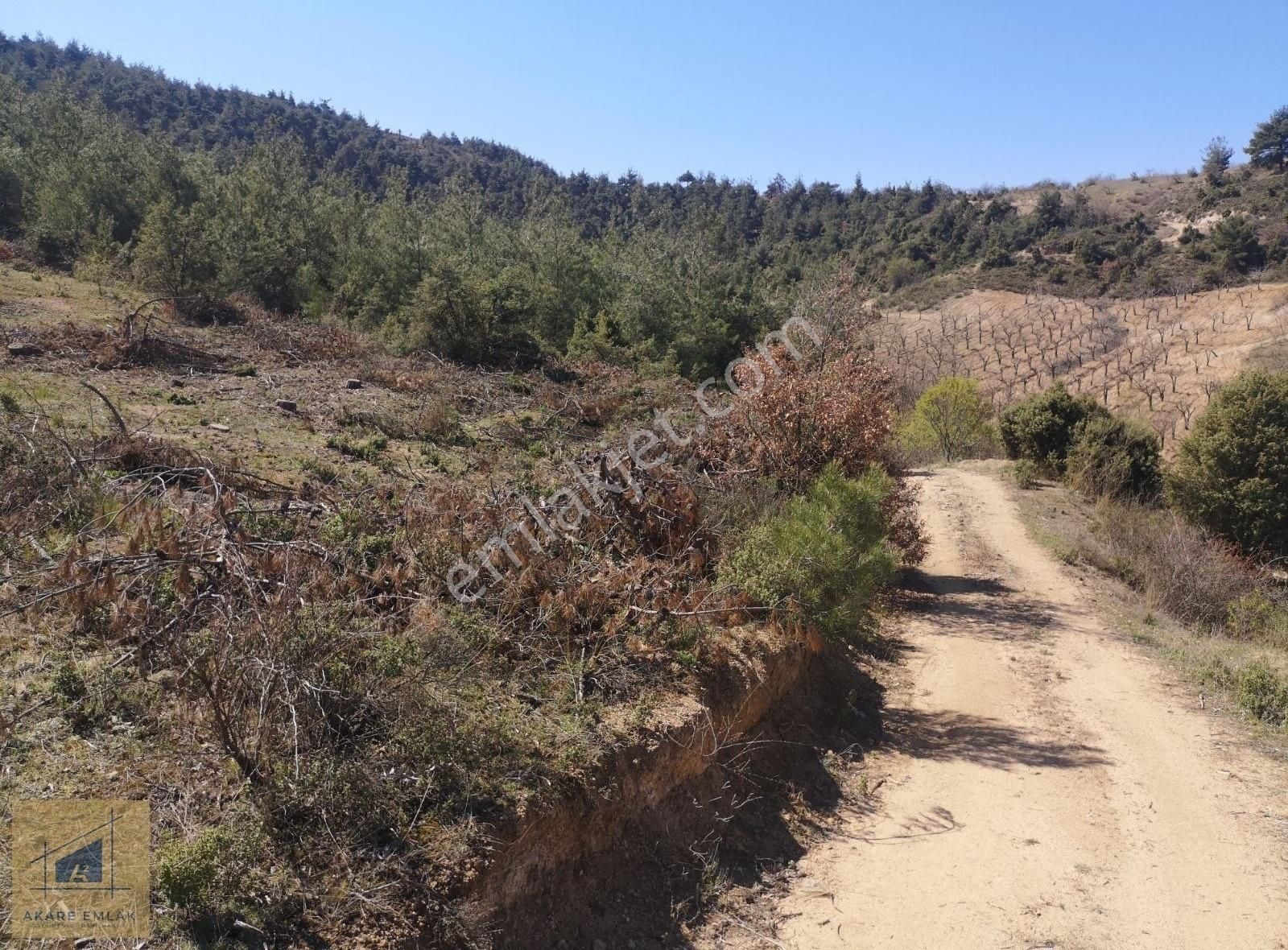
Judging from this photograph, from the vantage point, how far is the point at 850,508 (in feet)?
26.8

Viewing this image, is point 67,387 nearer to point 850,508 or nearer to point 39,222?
point 850,508

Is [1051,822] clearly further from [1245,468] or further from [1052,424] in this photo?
[1052,424]

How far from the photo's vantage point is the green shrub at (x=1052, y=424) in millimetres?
20672

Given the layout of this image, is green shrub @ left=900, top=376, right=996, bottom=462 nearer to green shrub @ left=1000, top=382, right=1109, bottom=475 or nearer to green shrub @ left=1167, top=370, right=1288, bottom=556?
green shrub @ left=1000, top=382, right=1109, bottom=475

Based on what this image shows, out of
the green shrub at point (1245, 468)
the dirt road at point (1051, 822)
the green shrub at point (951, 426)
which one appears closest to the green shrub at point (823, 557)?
the dirt road at point (1051, 822)

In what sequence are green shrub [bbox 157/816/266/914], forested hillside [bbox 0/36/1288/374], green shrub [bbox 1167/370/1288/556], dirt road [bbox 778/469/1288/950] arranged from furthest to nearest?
forested hillside [bbox 0/36/1288/374] → green shrub [bbox 1167/370/1288/556] → dirt road [bbox 778/469/1288/950] → green shrub [bbox 157/816/266/914]

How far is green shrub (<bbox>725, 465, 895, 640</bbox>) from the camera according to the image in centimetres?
675

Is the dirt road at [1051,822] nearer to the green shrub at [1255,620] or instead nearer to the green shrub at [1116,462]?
the green shrub at [1255,620]

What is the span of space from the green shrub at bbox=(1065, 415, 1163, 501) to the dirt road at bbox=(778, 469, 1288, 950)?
417 inches

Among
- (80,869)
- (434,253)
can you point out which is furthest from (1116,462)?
(80,869)

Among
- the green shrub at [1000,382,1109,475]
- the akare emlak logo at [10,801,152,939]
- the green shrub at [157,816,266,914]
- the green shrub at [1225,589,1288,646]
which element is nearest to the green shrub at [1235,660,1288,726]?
the green shrub at [1225,589,1288,646]

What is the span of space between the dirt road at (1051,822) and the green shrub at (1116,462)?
1058cm

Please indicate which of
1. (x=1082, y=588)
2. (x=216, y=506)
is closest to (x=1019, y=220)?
(x=1082, y=588)

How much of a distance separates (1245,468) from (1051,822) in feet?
49.0
